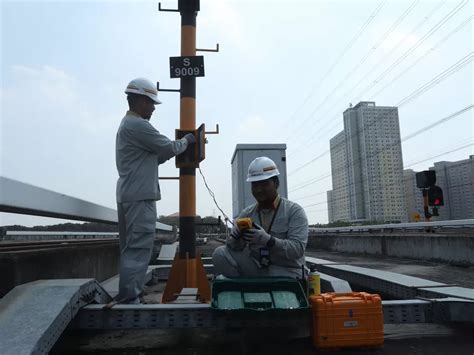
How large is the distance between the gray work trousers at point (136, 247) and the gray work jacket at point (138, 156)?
10cm

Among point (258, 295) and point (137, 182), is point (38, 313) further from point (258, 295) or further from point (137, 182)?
point (137, 182)

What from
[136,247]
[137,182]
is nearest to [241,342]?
[136,247]

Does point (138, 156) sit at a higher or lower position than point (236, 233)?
higher

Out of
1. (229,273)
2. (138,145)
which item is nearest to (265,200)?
(229,273)

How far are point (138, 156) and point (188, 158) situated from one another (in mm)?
1280

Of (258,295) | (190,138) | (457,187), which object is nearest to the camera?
(258,295)

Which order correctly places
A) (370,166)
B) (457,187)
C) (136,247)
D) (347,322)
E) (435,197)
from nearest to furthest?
1. (347,322)
2. (136,247)
3. (435,197)
4. (457,187)
5. (370,166)

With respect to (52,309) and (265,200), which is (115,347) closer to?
(52,309)

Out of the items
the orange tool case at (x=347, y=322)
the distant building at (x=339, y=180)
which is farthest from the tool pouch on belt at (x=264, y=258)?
the distant building at (x=339, y=180)

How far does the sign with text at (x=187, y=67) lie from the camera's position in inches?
205

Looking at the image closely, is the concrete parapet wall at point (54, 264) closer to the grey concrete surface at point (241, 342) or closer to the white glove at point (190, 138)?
the grey concrete surface at point (241, 342)

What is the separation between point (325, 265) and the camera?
→ 5.80 meters

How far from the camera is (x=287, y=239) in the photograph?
346cm

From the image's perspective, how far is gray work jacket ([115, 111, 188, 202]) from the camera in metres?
3.66
